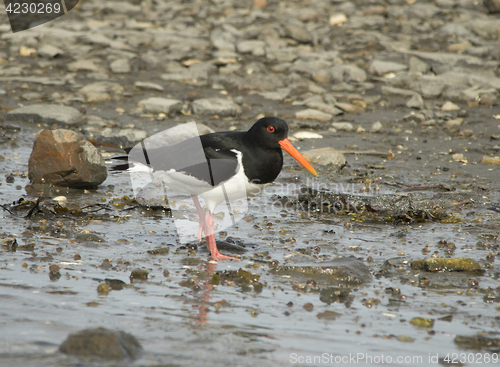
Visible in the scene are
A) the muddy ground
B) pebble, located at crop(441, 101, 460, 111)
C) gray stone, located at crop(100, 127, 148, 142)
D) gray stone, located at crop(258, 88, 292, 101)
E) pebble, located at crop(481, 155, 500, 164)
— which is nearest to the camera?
the muddy ground

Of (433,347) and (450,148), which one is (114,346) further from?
(450,148)

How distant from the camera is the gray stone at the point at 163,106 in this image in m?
10.0

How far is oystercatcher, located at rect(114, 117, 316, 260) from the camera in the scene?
4950 millimetres

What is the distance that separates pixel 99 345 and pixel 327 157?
5.36 metres

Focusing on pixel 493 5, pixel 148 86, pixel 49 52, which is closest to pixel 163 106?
pixel 148 86

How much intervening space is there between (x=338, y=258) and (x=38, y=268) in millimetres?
2398

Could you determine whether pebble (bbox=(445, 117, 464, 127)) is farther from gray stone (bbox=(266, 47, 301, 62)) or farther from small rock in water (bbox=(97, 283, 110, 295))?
small rock in water (bbox=(97, 283, 110, 295))

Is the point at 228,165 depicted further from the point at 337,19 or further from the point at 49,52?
the point at 337,19

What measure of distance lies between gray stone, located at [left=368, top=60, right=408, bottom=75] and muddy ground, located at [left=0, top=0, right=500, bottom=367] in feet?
0.12

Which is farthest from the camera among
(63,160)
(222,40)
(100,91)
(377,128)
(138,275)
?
(222,40)

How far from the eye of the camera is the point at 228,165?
4945 mm

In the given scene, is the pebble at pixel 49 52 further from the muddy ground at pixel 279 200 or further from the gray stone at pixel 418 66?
the gray stone at pixel 418 66

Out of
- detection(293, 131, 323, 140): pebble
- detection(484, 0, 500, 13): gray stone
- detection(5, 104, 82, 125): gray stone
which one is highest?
detection(484, 0, 500, 13): gray stone

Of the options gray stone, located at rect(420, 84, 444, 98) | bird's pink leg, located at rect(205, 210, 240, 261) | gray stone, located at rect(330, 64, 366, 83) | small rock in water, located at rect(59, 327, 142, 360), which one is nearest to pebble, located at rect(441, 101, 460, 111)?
gray stone, located at rect(420, 84, 444, 98)
